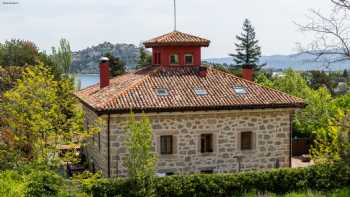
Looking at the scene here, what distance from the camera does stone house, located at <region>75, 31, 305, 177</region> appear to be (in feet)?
76.0

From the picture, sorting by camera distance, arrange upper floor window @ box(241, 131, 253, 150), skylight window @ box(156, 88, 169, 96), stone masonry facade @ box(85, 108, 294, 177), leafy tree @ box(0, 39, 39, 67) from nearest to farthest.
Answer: stone masonry facade @ box(85, 108, 294, 177), skylight window @ box(156, 88, 169, 96), upper floor window @ box(241, 131, 253, 150), leafy tree @ box(0, 39, 39, 67)

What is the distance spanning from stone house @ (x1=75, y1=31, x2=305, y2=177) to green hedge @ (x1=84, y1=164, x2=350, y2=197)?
3.61m

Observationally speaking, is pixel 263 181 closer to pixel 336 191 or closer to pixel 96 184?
pixel 336 191

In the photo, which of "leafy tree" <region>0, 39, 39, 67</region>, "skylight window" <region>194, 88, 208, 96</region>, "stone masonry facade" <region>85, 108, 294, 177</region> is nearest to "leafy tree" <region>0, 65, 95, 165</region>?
"stone masonry facade" <region>85, 108, 294, 177</region>

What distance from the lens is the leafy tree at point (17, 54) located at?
1938 inches

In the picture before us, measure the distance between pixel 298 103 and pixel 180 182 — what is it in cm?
809

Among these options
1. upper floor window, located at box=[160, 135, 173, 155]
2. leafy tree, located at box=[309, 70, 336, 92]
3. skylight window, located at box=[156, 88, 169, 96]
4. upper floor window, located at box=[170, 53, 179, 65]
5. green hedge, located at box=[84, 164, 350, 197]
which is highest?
leafy tree, located at box=[309, 70, 336, 92]

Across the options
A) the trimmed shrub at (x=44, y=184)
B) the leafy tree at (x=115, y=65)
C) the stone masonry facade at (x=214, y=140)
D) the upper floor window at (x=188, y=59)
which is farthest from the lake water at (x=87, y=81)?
the trimmed shrub at (x=44, y=184)

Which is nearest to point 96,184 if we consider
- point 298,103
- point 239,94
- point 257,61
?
point 239,94

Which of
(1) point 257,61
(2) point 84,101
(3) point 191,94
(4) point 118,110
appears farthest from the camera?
(1) point 257,61

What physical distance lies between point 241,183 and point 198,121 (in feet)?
13.9

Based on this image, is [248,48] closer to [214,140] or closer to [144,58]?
[144,58]

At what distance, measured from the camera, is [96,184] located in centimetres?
1902

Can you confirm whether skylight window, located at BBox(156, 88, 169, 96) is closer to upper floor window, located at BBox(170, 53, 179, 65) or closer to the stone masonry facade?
the stone masonry facade
